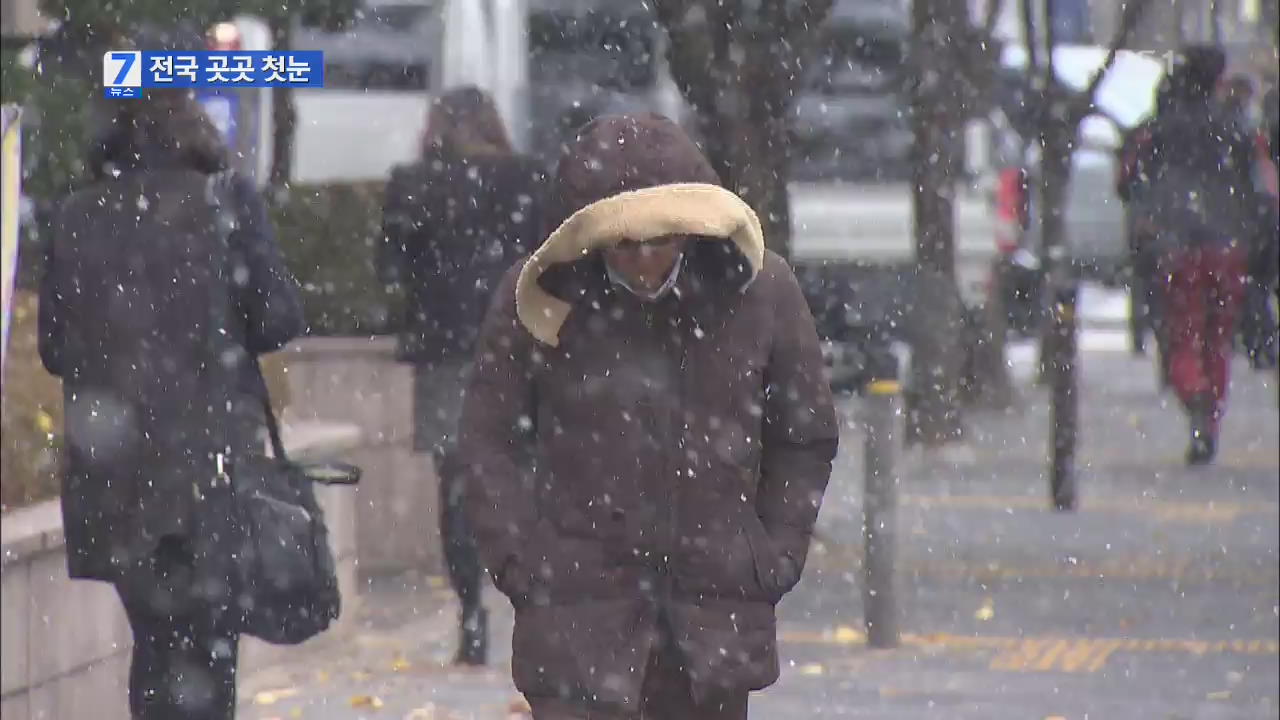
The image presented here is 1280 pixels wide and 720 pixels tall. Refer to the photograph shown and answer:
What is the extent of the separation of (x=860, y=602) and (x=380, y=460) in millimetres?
2351

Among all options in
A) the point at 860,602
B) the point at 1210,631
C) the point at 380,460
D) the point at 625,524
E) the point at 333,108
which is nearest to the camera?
the point at 625,524

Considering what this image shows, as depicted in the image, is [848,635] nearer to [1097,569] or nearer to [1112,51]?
[1097,569]

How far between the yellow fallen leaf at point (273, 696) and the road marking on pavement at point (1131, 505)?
5344 millimetres

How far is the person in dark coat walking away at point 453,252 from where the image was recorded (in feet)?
29.7

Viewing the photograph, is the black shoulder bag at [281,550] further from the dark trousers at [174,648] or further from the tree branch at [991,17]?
the tree branch at [991,17]

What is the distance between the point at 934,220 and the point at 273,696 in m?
8.74

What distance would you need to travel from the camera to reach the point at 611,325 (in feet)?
15.5

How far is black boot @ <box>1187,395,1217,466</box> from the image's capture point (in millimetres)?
14594

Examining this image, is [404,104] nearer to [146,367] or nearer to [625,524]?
[146,367]

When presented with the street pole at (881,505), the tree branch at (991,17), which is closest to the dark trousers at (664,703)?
the street pole at (881,505)

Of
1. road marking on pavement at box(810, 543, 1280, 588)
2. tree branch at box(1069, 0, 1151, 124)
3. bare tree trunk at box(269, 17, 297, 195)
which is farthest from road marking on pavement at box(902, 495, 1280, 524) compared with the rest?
bare tree trunk at box(269, 17, 297, 195)

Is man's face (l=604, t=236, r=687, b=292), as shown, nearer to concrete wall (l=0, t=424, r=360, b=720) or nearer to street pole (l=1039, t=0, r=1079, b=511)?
concrete wall (l=0, t=424, r=360, b=720)

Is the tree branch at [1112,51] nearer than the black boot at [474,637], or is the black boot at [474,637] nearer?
the black boot at [474,637]

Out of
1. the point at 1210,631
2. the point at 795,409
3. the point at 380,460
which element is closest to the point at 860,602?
the point at 1210,631
